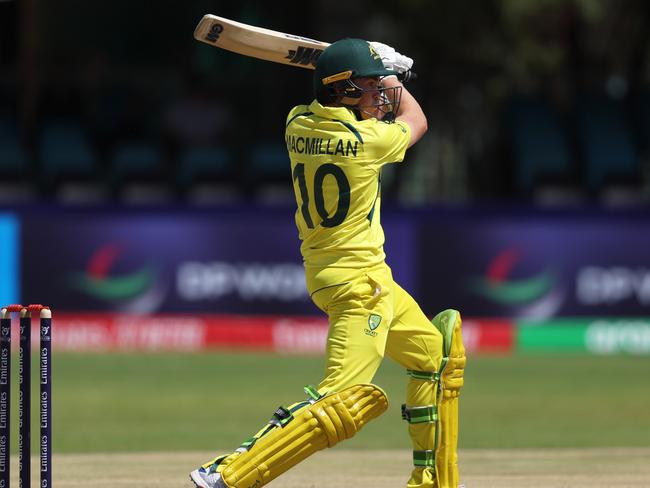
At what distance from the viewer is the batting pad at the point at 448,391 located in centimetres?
534

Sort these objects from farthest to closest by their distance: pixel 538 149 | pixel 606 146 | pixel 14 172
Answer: pixel 606 146 < pixel 538 149 < pixel 14 172

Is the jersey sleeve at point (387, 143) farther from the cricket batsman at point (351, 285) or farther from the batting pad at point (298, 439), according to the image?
the batting pad at point (298, 439)

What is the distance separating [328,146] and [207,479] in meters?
1.22

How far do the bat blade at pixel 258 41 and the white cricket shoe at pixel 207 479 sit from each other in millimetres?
A: 1768

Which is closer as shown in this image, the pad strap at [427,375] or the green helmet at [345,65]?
the green helmet at [345,65]

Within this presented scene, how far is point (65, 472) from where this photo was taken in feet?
21.6

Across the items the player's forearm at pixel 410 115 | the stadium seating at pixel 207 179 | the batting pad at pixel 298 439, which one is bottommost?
the batting pad at pixel 298 439

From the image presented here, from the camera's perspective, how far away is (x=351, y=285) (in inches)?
195

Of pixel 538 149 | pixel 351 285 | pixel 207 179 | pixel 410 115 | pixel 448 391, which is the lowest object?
pixel 448 391

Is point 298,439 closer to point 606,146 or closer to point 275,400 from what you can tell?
point 275,400

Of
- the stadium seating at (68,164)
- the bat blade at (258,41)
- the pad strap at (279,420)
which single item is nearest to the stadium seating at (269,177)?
the stadium seating at (68,164)

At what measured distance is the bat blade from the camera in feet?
18.2

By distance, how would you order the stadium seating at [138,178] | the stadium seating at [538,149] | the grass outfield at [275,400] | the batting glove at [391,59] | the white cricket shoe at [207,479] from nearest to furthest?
the white cricket shoe at [207,479], the batting glove at [391,59], the grass outfield at [275,400], the stadium seating at [138,178], the stadium seating at [538,149]

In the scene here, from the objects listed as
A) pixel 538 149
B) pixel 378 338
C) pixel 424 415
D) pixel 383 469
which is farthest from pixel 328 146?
pixel 538 149
